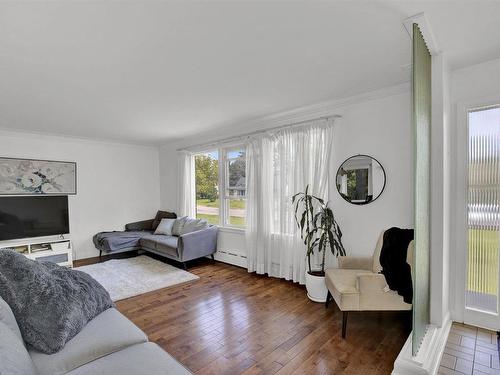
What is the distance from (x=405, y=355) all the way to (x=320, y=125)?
2496mm

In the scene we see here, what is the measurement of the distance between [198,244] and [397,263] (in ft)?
10.1

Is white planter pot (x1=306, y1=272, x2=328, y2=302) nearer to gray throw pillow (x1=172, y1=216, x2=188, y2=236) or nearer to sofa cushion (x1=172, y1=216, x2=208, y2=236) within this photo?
sofa cushion (x1=172, y1=216, x2=208, y2=236)

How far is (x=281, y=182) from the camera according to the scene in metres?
3.73

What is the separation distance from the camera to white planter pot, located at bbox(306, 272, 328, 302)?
9.78 ft

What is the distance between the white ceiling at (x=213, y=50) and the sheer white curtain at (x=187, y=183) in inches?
82.4

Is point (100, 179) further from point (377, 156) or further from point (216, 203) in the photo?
point (377, 156)

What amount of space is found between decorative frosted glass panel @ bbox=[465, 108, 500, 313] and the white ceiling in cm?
63

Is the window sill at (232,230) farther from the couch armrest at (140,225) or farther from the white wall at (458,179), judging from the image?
the white wall at (458,179)

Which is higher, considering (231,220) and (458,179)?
(458,179)

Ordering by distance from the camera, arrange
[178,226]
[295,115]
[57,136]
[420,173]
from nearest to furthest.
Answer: [420,173], [295,115], [57,136], [178,226]

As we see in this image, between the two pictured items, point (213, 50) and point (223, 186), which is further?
Answer: point (223, 186)

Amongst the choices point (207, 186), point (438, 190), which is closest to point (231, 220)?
point (207, 186)

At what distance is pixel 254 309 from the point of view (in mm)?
2861

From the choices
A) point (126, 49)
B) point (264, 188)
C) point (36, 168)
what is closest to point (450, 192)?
point (264, 188)
